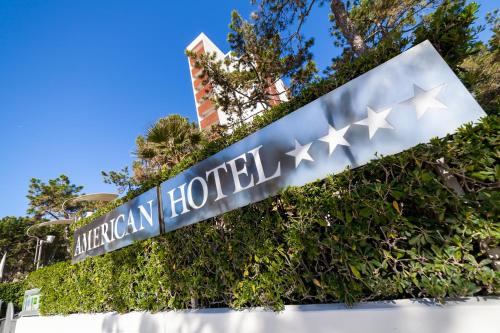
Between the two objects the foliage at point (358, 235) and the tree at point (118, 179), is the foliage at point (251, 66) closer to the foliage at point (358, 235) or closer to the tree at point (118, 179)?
the foliage at point (358, 235)

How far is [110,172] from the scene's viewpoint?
64.1ft

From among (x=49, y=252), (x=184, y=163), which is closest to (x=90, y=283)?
(x=184, y=163)

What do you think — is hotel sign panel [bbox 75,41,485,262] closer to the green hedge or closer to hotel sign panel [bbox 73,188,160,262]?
the green hedge

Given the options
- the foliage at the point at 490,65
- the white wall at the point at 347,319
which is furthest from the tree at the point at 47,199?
the foliage at the point at 490,65

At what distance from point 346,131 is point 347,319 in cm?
166

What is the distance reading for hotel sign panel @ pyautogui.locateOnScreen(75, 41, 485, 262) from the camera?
6.07 ft

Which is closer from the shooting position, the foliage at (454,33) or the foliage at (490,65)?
the foliage at (454,33)

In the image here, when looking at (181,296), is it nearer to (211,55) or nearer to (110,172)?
(211,55)

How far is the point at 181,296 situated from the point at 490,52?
59.4ft

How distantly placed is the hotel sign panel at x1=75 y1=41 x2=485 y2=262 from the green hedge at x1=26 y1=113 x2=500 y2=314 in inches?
5.2

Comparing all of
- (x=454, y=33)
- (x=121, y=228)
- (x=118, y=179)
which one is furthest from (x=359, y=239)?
(x=118, y=179)

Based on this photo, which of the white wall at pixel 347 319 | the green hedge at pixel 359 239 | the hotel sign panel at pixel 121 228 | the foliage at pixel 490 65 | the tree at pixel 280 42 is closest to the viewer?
the white wall at pixel 347 319

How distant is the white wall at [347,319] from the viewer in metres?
1.50

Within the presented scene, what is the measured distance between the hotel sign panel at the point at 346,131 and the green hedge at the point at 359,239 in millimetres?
133
